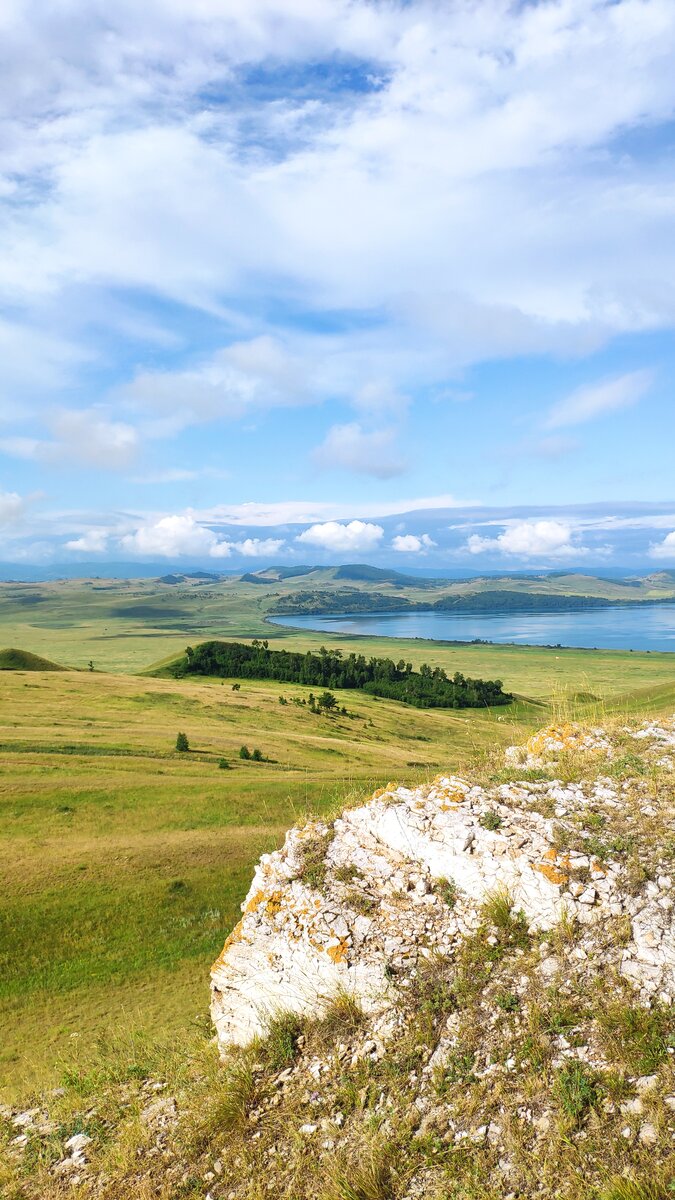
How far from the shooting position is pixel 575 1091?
5.68 meters

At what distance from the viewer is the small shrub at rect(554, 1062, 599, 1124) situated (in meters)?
5.55

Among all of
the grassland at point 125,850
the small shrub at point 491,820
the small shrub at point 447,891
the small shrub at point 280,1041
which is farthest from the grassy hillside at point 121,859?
the small shrub at point 280,1041

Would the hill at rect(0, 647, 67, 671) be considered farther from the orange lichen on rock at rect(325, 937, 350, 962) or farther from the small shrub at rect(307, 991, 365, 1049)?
the small shrub at rect(307, 991, 365, 1049)

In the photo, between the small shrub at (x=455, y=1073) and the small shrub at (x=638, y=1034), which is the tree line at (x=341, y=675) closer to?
the small shrub at (x=455, y=1073)

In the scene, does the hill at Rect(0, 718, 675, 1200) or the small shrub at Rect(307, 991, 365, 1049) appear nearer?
the hill at Rect(0, 718, 675, 1200)

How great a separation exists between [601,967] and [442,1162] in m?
2.66

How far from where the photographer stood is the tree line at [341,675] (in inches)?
4513

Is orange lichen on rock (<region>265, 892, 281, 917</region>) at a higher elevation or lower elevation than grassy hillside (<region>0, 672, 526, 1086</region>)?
higher

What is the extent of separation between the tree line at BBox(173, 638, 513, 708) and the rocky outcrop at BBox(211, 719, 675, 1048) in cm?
10425

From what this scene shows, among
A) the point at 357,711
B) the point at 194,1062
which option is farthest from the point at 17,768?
the point at 357,711

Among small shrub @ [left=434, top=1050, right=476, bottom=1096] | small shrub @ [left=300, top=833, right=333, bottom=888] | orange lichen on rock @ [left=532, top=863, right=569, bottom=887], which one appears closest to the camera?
small shrub @ [left=434, top=1050, right=476, bottom=1096]

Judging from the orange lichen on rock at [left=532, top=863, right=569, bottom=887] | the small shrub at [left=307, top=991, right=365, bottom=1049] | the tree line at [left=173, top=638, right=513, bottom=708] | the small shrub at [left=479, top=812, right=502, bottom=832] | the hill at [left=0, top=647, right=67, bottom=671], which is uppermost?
the small shrub at [left=479, top=812, right=502, bottom=832]

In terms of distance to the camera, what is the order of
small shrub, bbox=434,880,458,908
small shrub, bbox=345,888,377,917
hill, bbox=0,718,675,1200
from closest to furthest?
1. hill, bbox=0,718,675,1200
2. small shrub, bbox=434,880,458,908
3. small shrub, bbox=345,888,377,917

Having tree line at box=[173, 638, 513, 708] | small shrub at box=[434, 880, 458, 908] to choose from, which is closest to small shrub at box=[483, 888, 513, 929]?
small shrub at box=[434, 880, 458, 908]
